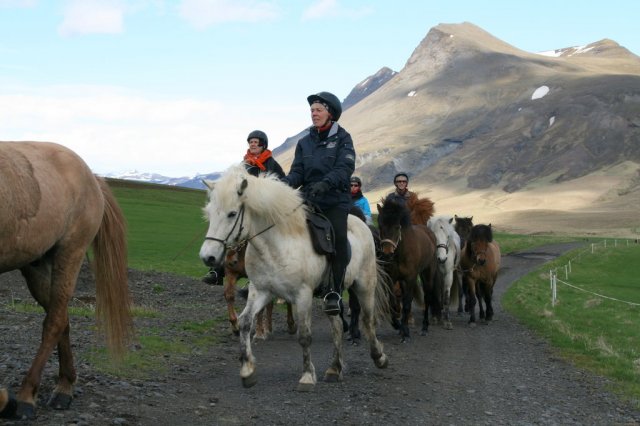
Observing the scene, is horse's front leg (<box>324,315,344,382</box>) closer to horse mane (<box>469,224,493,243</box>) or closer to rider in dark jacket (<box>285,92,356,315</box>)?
rider in dark jacket (<box>285,92,356,315</box>)

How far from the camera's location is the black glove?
8695 millimetres

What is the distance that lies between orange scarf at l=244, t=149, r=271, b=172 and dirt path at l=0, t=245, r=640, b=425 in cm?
298

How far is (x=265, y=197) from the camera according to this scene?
329 inches

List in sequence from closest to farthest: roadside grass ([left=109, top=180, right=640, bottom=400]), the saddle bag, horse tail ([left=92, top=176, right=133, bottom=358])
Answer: horse tail ([left=92, top=176, right=133, bottom=358]) < the saddle bag < roadside grass ([left=109, top=180, right=640, bottom=400])

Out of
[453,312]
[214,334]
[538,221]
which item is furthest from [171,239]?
[538,221]

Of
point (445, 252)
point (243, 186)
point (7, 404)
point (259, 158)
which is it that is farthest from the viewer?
point (445, 252)

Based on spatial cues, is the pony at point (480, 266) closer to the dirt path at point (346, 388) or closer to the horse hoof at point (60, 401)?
the dirt path at point (346, 388)

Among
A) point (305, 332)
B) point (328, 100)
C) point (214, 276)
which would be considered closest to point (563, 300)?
point (214, 276)

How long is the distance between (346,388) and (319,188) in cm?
245

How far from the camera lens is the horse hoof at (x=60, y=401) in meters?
6.55

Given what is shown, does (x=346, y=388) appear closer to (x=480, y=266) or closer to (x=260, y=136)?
(x=260, y=136)

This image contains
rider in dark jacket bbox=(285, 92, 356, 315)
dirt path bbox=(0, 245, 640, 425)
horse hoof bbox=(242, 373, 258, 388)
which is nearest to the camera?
dirt path bbox=(0, 245, 640, 425)

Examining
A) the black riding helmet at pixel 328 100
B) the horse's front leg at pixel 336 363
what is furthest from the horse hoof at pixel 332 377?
the black riding helmet at pixel 328 100

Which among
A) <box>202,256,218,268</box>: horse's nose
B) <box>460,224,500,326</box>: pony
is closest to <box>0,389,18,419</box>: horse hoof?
<box>202,256,218,268</box>: horse's nose
